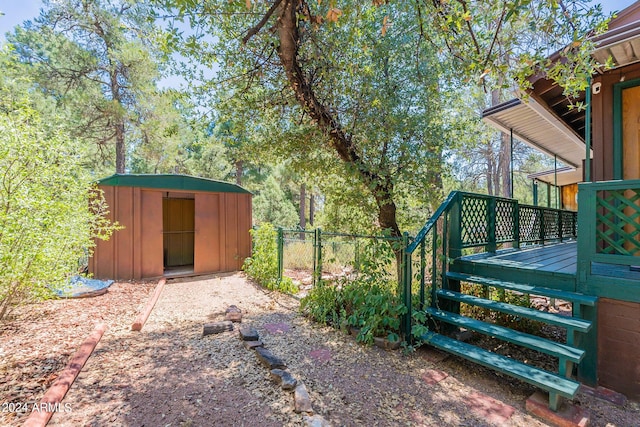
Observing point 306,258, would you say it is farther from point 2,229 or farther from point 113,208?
point 2,229

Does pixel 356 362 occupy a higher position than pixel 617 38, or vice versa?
pixel 617 38

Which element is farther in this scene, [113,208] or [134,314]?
[113,208]

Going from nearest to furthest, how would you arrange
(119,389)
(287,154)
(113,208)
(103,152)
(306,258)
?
1. (119,389)
2. (287,154)
3. (113,208)
4. (306,258)
5. (103,152)

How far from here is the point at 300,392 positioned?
218 centimetres

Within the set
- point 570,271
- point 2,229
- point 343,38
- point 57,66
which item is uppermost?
point 57,66

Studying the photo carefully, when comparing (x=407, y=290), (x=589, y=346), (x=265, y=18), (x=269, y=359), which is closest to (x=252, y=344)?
(x=269, y=359)

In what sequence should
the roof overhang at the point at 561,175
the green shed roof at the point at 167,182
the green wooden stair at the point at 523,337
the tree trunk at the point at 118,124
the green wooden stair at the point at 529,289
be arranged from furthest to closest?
the tree trunk at the point at 118,124 → the roof overhang at the point at 561,175 → the green shed roof at the point at 167,182 → the green wooden stair at the point at 529,289 → the green wooden stair at the point at 523,337

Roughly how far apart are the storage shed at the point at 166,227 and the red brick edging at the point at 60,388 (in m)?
3.28

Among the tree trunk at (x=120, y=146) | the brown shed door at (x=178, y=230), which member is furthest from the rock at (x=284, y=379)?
the tree trunk at (x=120, y=146)

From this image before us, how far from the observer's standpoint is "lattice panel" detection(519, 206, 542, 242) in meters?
4.54

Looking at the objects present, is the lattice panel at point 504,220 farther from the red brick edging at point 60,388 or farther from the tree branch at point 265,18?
the red brick edging at point 60,388

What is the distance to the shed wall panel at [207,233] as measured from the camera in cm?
681

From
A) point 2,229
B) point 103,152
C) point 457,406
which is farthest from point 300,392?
point 103,152

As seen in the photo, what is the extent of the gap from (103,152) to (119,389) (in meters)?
12.8
